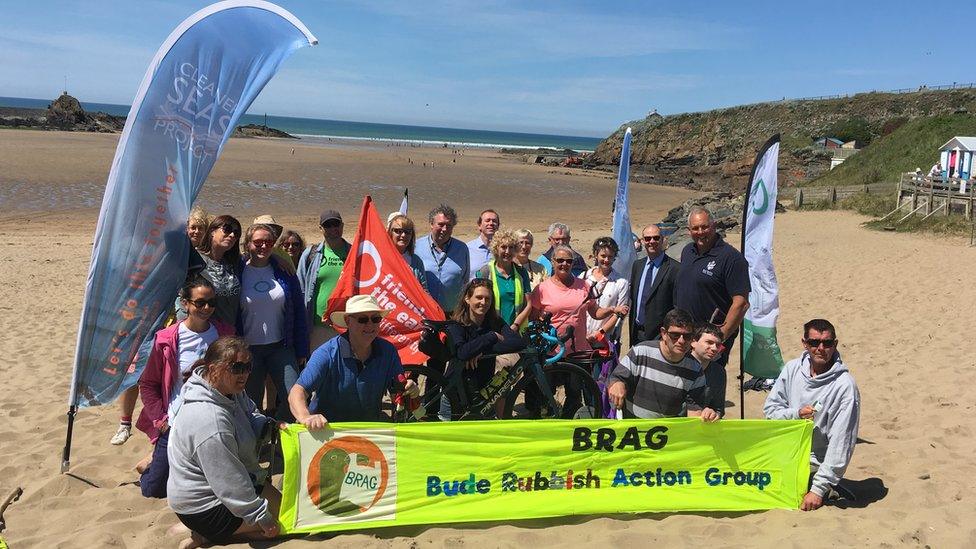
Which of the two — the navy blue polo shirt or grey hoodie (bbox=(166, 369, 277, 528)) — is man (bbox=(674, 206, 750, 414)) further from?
grey hoodie (bbox=(166, 369, 277, 528))

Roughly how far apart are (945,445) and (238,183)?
1164 inches

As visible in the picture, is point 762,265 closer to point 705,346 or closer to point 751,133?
point 705,346

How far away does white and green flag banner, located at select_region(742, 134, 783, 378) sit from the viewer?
19.0 feet

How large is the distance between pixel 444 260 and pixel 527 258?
2.47 ft

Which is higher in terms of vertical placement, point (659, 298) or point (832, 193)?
point (832, 193)

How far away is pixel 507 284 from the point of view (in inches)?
221

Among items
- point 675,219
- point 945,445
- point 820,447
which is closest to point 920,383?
point 945,445

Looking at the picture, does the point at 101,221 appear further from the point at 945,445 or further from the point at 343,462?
the point at 945,445

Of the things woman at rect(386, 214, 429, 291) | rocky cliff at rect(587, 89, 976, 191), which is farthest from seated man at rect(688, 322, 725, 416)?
rocky cliff at rect(587, 89, 976, 191)

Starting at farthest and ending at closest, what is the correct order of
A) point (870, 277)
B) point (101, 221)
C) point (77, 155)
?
point (77, 155) → point (870, 277) → point (101, 221)

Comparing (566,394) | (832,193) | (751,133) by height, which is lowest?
(566,394)

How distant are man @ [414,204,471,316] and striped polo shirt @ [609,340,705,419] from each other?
6.71 ft

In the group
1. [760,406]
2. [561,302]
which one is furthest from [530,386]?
[760,406]

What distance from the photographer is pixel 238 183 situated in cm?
3045
